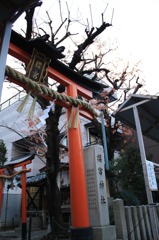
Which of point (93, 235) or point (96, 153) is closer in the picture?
point (93, 235)

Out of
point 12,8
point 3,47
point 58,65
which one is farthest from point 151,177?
point 12,8

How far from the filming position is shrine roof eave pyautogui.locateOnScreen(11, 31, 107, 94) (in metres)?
5.65

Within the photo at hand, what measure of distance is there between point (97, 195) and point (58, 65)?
13.6ft

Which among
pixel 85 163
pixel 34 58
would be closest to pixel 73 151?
pixel 85 163

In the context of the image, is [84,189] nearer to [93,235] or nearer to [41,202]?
[93,235]

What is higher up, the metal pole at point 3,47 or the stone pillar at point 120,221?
the metal pole at point 3,47

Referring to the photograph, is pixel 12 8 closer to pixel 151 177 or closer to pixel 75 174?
pixel 75 174

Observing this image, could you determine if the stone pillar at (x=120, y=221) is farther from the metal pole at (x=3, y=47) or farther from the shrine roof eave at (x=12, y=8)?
the shrine roof eave at (x=12, y=8)

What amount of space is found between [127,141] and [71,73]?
14715 millimetres

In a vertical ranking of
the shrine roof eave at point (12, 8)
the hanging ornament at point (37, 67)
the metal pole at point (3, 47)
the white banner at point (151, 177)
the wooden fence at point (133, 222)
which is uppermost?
the hanging ornament at point (37, 67)

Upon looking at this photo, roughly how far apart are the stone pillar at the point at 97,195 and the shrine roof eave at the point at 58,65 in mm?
2436

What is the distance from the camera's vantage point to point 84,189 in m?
5.64

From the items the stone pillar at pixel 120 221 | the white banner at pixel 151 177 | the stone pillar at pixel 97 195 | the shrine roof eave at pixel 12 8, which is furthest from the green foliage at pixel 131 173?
the shrine roof eave at pixel 12 8

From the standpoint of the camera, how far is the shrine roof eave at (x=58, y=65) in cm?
565
